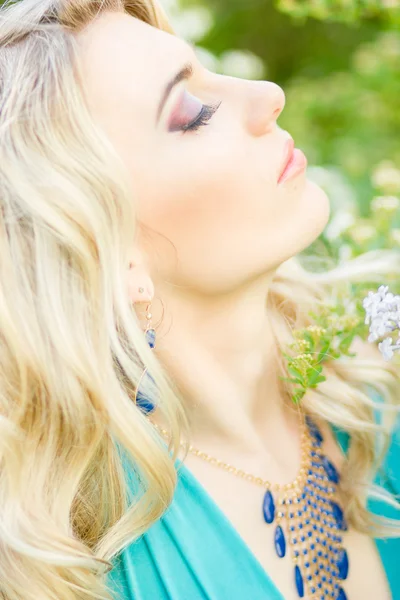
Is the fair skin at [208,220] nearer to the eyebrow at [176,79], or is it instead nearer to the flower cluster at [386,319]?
the eyebrow at [176,79]

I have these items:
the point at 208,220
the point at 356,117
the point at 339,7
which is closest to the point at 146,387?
the point at 208,220

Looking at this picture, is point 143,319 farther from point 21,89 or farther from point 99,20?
point 99,20

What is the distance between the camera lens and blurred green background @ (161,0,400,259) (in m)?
2.11

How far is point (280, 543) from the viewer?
5.57 feet

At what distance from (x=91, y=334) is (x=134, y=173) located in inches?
14.1

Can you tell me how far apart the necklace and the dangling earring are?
112mm

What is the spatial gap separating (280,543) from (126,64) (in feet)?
3.72

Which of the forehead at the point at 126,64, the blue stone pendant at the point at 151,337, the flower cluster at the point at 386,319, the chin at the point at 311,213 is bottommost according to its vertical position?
the blue stone pendant at the point at 151,337

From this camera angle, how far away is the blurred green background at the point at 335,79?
211 cm

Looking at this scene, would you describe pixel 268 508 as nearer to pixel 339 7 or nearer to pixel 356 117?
pixel 339 7

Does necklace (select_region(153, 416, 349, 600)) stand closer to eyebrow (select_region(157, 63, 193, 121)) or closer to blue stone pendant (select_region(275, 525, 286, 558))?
blue stone pendant (select_region(275, 525, 286, 558))

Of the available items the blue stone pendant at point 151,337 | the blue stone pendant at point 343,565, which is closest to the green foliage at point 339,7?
the blue stone pendant at point 151,337

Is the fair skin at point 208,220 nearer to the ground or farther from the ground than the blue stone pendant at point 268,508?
farther from the ground

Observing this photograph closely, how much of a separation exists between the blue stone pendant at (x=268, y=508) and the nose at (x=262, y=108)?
0.85 metres
